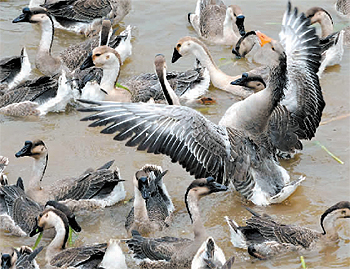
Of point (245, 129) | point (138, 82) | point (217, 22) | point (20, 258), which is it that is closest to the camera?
point (20, 258)

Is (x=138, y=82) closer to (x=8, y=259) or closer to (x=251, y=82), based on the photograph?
(x=251, y=82)

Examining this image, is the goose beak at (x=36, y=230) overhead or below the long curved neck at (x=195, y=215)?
below

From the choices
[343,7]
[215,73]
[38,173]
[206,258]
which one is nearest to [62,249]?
[38,173]

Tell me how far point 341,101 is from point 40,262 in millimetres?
5497

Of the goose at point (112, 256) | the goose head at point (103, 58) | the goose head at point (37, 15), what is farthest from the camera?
the goose head at point (37, 15)

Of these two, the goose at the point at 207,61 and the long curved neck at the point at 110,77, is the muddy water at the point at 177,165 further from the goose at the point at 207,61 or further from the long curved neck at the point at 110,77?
the long curved neck at the point at 110,77

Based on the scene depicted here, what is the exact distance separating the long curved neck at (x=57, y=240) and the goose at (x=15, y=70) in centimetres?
420

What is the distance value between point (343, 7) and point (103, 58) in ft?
17.3

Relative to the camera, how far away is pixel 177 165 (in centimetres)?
973

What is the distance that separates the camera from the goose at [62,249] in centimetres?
734

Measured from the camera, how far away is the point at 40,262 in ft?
25.6

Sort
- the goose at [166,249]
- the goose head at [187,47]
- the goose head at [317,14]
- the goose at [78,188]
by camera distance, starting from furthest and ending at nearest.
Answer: the goose head at [317,14], the goose head at [187,47], the goose at [78,188], the goose at [166,249]

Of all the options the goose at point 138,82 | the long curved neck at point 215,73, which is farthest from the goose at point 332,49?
the goose at point 138,82

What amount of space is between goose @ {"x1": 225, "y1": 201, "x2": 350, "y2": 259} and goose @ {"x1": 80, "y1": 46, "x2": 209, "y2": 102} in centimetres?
345
